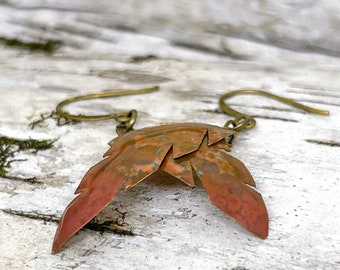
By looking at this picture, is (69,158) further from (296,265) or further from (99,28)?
(99,28)

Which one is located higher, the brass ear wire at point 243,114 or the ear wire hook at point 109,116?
the brass ear wire at point 243,114

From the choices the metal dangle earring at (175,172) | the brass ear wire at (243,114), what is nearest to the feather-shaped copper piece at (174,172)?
the metal dangle earring at (175,172)

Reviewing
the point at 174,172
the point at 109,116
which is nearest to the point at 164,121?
the point at 109,116

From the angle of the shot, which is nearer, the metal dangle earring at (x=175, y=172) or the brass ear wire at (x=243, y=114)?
the metal dangle earring at (x=175, y=172)

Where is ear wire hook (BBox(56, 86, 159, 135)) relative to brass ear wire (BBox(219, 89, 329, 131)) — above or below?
below

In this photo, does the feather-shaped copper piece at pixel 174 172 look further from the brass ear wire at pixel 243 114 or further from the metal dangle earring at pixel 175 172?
the brass ear wire at pixel 243 114

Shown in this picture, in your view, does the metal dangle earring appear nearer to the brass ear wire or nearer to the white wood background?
the white wood background

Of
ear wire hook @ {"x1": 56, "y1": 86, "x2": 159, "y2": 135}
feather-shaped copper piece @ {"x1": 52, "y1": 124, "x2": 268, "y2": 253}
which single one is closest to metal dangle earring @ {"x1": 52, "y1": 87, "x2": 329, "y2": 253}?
feather-shaped copper piece @ {"x1": 52, "y1": 124, "x2": 268, "y2": 253}
